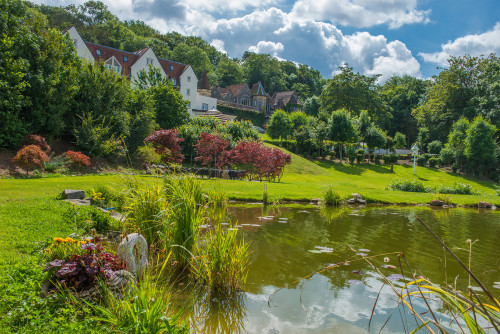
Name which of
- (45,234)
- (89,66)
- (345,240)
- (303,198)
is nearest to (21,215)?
(45,234)

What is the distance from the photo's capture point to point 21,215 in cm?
641

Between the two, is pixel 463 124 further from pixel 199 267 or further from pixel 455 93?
pixel 199 267

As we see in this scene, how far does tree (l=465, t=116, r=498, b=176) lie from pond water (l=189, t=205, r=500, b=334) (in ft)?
94.9

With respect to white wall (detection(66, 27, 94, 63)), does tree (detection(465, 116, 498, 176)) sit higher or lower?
lower

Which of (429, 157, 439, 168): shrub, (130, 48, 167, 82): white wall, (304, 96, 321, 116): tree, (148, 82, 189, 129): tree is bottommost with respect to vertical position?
(429, 157, 439, 168): shrub

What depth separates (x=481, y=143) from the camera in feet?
114

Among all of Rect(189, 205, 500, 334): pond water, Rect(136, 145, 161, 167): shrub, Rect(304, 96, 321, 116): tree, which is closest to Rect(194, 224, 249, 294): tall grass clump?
Rect(189, 205, 500, 334): pond water

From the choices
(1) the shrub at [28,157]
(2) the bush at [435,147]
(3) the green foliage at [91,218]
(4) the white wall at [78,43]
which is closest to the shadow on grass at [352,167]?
(2) the bush at [435,147]

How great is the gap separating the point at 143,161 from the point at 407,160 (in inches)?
1426

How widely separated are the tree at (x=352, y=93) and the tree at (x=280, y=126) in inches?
536

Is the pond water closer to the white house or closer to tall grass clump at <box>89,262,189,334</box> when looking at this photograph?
tall grass clump at <box>89,262,189,334</box>

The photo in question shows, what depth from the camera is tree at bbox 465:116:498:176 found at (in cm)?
3459

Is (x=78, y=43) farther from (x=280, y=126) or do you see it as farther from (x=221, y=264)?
(x=221, y=264)

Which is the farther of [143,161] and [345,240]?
[143,161]
